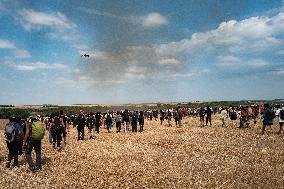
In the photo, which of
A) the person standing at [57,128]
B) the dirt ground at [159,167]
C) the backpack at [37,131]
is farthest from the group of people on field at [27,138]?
the person standing at [57,128]

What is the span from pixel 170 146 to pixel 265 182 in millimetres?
9179

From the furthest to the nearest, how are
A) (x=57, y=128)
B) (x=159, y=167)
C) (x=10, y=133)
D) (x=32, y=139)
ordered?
(x=57, y=128)
(x=10, y=133)
(x=32, y=139)
(x=159, y=167)

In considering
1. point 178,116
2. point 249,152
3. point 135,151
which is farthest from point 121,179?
point 178,116

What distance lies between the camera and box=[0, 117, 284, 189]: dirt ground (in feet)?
40.7

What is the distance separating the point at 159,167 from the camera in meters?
14.7

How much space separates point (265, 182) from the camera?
12.0 m

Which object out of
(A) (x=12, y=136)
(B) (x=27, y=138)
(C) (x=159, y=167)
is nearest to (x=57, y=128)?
(A) (x=12, y=136)

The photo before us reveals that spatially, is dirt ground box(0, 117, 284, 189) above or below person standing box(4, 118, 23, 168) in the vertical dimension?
below

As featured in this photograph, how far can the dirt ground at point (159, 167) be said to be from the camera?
12398 millimetres

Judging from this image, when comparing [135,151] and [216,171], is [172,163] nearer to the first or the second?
[216,171]

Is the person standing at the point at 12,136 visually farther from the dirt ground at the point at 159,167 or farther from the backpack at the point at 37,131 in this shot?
the backpack at the point at 37,131

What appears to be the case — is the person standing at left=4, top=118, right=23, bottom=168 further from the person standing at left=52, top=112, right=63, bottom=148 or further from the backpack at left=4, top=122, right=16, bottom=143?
the person standing at left=52, top=112, right=63, bottom=148

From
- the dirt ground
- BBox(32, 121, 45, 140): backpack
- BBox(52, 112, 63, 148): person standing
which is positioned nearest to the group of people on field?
BBox(32, 121, 45, 140): backpack

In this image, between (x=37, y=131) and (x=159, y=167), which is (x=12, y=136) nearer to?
(x=37, y=131)
